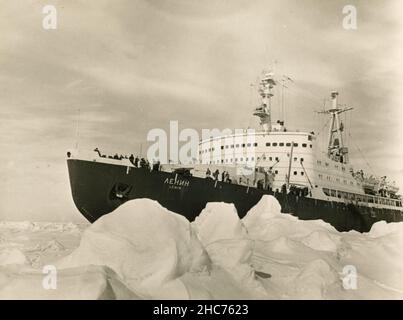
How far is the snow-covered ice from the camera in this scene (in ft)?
24.6

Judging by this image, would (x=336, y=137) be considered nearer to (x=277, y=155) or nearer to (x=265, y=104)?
(x=265, y=104)

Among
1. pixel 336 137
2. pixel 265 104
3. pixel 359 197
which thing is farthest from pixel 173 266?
pixel 336 137

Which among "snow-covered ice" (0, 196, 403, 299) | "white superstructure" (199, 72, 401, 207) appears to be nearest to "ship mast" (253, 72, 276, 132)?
"white superstructure" (199, 72, 401, 207)

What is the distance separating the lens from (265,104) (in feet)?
91.6

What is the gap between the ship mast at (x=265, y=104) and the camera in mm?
27000

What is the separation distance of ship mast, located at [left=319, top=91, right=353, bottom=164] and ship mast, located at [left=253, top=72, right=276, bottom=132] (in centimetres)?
636

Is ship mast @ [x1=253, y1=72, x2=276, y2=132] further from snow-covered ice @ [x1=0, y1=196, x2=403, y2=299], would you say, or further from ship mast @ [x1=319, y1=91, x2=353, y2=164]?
snow-covered ice @ [x1=0, y1=196, x2=403, y2=299]

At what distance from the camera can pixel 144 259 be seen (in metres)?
8.23

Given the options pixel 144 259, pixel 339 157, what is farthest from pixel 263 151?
pixel 144 259

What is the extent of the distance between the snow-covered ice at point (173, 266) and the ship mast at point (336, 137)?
20.4 meters

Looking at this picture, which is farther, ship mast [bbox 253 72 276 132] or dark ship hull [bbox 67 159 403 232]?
ship mast [bbox 253 72 276 132]

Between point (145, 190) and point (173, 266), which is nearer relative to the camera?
point (173, 266)

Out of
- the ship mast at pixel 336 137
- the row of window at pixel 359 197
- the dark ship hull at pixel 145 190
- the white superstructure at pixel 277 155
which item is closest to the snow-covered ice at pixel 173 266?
the dark ship hull at pixel 145 190

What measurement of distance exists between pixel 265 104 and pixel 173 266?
2130 cm
